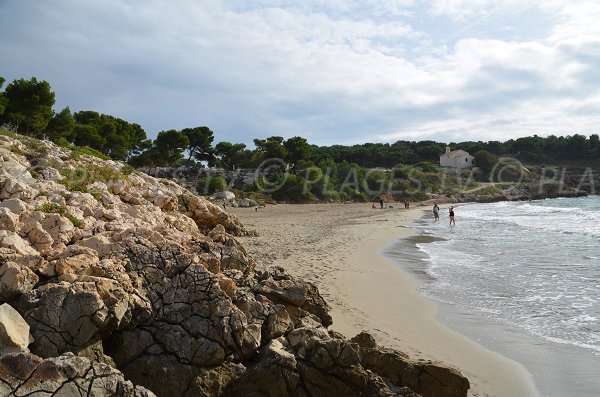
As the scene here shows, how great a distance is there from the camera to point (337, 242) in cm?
1808

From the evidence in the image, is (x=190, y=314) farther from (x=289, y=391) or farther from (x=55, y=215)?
(x=55, y=215)

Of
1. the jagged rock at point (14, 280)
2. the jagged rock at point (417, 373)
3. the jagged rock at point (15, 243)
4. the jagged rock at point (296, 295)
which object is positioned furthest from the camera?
the jagged rock at point (296, 295)

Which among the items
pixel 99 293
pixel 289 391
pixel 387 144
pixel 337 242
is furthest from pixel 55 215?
pixel 387 144

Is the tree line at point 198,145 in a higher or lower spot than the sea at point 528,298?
higher

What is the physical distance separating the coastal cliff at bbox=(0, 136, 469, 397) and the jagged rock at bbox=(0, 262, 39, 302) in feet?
0.04

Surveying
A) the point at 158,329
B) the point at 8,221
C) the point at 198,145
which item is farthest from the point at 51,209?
the point at 198,145

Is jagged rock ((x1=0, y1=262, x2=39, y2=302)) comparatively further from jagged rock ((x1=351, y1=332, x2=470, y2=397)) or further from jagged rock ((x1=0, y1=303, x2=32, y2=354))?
jagged rock ((x1=351, y1=332, x2=470, y2=397))

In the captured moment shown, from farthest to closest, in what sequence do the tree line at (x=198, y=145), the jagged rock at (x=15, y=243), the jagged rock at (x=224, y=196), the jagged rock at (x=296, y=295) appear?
the jagged rock at (x=224, y=196) → the tree line at (x=198, y=145) → the jagged rock at (x=296, y=295) → the jagged rock at (x=15, y=243)

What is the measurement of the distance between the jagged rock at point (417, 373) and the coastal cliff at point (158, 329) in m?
0.01

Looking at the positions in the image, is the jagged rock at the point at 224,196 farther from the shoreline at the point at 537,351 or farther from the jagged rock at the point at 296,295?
the jagged rock at the point at 296,295

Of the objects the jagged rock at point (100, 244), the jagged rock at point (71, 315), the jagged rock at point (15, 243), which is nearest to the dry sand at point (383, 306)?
the jagged rock at point (71, 315)

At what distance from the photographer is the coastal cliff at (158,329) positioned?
14.6 feet

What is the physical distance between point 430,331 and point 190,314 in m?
4.03

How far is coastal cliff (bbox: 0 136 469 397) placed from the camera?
446 cm
